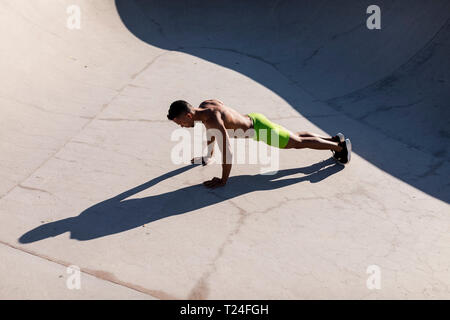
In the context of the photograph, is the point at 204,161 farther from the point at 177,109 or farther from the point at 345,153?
the point at 345,153

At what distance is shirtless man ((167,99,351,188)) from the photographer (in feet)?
13.1

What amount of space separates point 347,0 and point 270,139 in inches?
177

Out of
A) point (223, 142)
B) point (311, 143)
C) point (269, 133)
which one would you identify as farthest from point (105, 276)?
point (311, 143)

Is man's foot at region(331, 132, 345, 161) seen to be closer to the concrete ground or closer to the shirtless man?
the shirtless man

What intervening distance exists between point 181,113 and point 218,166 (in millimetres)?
911

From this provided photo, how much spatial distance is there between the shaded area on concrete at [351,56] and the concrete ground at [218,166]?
29 mm

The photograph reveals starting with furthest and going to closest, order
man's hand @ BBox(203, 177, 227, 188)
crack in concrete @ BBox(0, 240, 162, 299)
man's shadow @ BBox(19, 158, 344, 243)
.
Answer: man's hand @ BBox(203, 177, 227, 188) → man's shadow @ BBox(19, 158, 344, 243) → crack in concrete @ BBox(0, 240, 162, 299)

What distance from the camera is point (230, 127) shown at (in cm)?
421

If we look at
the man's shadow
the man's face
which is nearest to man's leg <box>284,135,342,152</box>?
the man's shadow

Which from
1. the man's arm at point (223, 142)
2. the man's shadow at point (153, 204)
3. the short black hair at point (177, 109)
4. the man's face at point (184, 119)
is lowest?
Result: the man's shadow at point (153, 204)

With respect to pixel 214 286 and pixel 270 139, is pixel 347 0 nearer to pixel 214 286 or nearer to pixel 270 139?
pixel 270 139

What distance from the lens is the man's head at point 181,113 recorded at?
3908 millimetres

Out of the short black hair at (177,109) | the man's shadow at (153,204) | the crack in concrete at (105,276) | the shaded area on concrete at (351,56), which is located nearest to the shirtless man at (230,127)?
the short black hair at (177,109)

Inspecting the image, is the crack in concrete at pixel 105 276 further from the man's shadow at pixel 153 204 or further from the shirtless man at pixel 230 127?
the shirtless man at pixel 230 127
